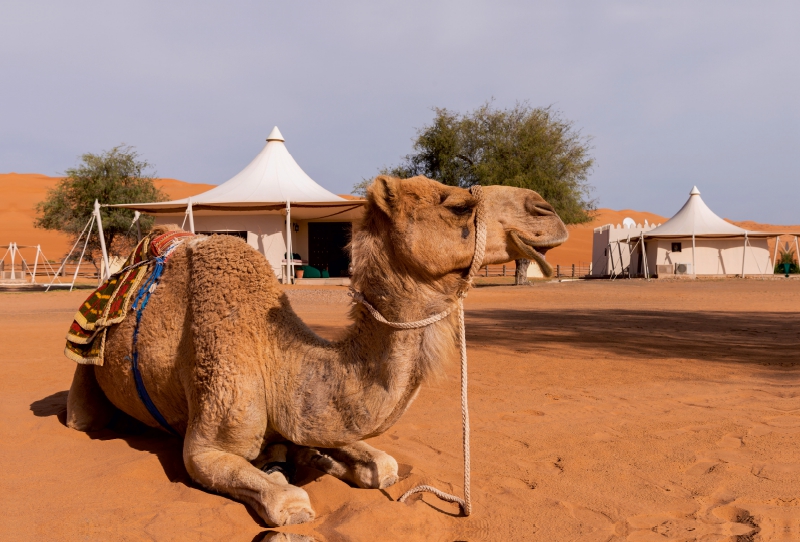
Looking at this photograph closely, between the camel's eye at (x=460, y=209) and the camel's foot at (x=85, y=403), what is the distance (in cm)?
286

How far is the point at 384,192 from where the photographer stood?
265 cm

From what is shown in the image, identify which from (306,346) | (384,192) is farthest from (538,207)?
(306,346)

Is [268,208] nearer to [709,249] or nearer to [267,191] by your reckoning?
[267,191]

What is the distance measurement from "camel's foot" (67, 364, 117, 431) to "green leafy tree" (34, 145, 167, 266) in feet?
89.0

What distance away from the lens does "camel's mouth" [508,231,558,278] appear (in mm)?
2506

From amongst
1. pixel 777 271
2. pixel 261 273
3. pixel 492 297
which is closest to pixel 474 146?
pixel 492 297

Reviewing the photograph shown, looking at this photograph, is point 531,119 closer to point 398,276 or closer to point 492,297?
point 492,297

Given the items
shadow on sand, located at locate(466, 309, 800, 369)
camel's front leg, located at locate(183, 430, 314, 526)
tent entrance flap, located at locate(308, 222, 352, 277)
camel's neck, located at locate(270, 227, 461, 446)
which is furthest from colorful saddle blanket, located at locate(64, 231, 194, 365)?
tent entrance flap, located at locate(308, 222, 352, 277)

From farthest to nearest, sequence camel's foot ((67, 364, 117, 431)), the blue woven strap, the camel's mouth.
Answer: camel's foot ((67, 364, 117, 431)), the blue woven strap, the camel's mouth

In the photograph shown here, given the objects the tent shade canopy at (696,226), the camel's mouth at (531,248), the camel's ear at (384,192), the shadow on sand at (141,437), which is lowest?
the shadow on sand at (141,437)

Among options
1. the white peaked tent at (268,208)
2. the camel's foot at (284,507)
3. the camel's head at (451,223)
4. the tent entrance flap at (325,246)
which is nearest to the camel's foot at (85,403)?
the camel's foot at (284,507)

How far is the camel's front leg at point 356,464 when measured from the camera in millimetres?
3217

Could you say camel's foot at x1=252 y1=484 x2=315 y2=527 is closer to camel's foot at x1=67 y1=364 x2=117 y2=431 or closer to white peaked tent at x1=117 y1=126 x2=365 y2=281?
camel's foot at x1=67 y1=364 x2=117 y2=431

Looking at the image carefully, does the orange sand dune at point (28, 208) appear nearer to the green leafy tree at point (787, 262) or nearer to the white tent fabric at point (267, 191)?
the white tent fabric at point (267, 191)
